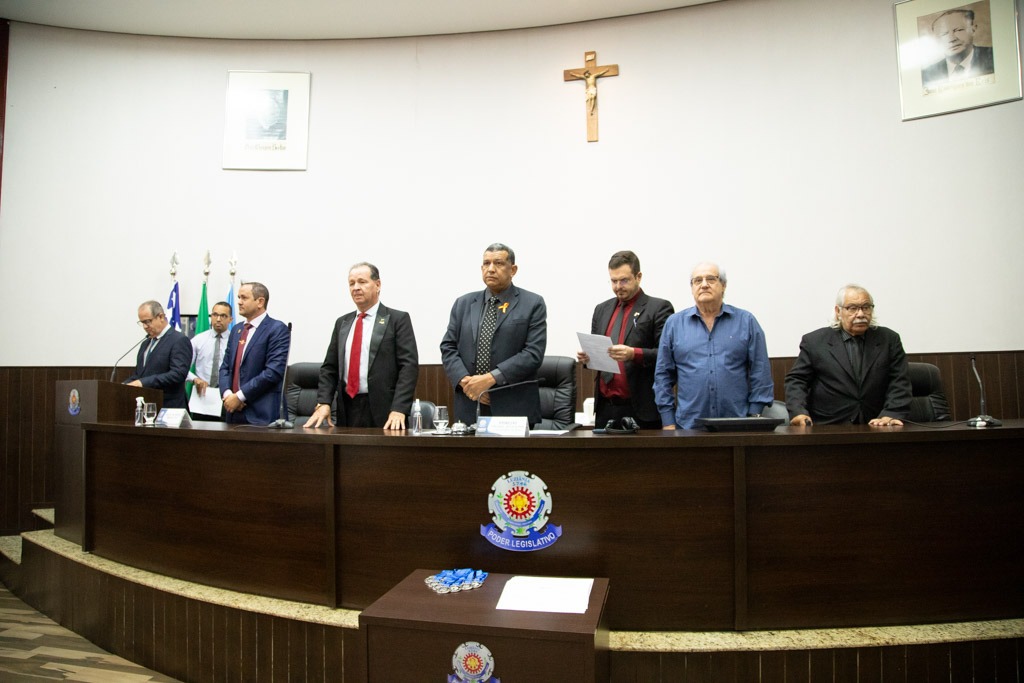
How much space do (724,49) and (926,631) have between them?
4.09 metres

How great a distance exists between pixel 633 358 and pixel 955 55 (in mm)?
3352

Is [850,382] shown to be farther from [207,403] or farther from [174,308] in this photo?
[174,308]

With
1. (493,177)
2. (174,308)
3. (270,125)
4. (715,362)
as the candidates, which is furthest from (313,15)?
(715,362)

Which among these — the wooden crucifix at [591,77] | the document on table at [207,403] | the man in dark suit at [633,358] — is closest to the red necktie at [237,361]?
the document on table at [207,403]

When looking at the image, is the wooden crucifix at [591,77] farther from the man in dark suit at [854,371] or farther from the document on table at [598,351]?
the document on table at [598,351]

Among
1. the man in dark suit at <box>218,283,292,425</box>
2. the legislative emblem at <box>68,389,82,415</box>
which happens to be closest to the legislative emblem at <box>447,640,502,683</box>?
the man in dark suit at <box>218,283,292,425</box>

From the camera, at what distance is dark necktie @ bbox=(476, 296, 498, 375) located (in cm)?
263

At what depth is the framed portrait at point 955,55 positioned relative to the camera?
4012 millimetres

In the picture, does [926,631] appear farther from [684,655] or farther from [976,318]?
[976,318]

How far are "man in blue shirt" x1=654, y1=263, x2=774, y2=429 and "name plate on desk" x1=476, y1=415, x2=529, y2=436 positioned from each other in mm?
804

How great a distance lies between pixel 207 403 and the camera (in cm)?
398

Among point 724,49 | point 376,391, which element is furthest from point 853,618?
point 724,49

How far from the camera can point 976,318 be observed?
4078 millimetres

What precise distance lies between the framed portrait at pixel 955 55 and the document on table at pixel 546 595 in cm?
418
